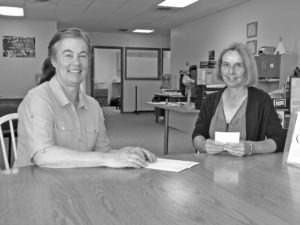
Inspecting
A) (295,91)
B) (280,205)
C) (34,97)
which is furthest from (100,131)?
(295,91)

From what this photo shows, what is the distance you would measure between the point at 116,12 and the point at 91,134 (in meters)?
6.50

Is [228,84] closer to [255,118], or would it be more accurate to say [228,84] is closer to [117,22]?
[255,118]

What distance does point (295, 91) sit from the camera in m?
3.97

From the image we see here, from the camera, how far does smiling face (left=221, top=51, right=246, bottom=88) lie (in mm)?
2262

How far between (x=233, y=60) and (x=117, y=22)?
7.47m

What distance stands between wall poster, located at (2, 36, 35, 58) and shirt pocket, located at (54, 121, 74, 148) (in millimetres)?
7959

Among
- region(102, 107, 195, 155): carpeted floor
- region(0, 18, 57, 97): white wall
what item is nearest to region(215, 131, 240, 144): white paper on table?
region(102, 107, 195, 155): carpeted floor

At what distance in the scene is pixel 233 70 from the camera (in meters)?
2.27

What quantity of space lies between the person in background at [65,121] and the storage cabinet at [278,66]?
4.05 metres

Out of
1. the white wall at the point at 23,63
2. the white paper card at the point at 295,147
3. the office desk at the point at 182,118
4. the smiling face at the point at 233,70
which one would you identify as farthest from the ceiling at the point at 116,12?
the white paper card at the point at 295,147

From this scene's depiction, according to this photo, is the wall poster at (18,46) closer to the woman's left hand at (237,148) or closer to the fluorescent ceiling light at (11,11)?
the fluorescent ceiling light at (11,11)

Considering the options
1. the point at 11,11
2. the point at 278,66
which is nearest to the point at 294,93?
the point at 278,66

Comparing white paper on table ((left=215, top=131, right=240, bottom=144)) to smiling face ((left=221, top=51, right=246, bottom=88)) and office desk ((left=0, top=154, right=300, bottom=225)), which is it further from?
smiling face ((left=221, top=51, right=246, bottom=88))

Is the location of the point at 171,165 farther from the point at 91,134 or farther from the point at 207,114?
the point at 207,114
